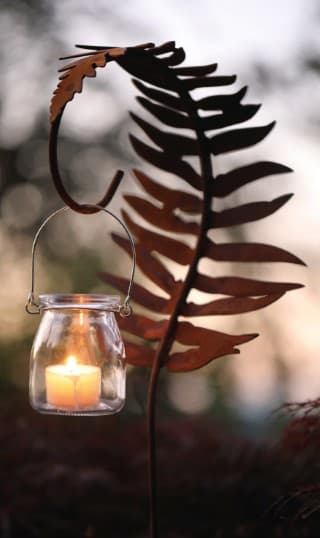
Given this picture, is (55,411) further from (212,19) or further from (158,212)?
(212,19)

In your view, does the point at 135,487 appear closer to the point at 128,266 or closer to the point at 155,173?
the point at 155,173

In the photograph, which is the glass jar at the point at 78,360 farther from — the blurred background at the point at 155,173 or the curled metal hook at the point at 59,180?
the blurred background at the point at 155,173

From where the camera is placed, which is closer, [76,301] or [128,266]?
[76,301]

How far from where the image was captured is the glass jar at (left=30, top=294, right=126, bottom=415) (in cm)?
95

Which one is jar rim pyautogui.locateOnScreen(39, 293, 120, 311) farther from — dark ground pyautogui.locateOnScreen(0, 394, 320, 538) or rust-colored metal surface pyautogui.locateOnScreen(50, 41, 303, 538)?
dark ground pyautogui.locateOnScreen(0, 394, 320, 538)

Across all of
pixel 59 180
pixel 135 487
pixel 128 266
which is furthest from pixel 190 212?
pixel 128 266

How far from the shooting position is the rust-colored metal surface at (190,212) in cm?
97

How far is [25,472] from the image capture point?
1.52 metres

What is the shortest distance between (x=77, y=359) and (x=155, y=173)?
1791mm

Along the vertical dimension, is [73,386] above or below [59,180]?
below

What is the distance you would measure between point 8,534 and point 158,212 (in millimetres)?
680

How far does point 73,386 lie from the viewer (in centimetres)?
95

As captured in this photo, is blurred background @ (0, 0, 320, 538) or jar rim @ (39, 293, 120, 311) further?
blurred background @ (0, 0, 320, 538)

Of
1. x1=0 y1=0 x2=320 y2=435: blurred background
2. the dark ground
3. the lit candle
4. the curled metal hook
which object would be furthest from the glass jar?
x1=0 y1=0 x2=320 y2=435: blurred background
